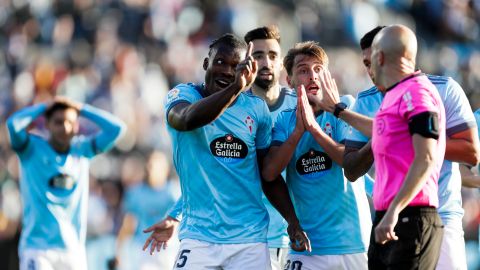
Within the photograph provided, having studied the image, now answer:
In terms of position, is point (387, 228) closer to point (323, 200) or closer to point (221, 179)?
point (221, 179)

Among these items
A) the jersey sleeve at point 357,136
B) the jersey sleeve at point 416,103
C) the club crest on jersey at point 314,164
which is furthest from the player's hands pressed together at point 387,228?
the club crest on jersey at point 314,164

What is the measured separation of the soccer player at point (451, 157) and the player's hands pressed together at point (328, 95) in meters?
0.17

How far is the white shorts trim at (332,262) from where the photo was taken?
7879 millimetres

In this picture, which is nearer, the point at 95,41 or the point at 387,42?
the point at 387,42

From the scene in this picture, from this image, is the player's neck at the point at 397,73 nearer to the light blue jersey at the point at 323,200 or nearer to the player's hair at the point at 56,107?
the light blue jersey at the point at 323,200

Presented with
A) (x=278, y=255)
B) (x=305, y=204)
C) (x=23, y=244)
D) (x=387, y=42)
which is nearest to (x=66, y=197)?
(x=23, y=244)

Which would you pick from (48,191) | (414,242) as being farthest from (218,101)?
(48,191)

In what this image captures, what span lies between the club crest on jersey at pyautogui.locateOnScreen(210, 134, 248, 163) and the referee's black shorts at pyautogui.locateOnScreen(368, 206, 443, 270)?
65.1 inches

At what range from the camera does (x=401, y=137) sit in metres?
6.20

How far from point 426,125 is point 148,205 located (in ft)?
24.4

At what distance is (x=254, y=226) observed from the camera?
7488 millimetres

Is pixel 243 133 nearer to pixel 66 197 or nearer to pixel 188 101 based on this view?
pixel 188 101

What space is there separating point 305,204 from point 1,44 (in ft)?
49.3

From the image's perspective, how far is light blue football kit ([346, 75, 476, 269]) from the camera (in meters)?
7.32
